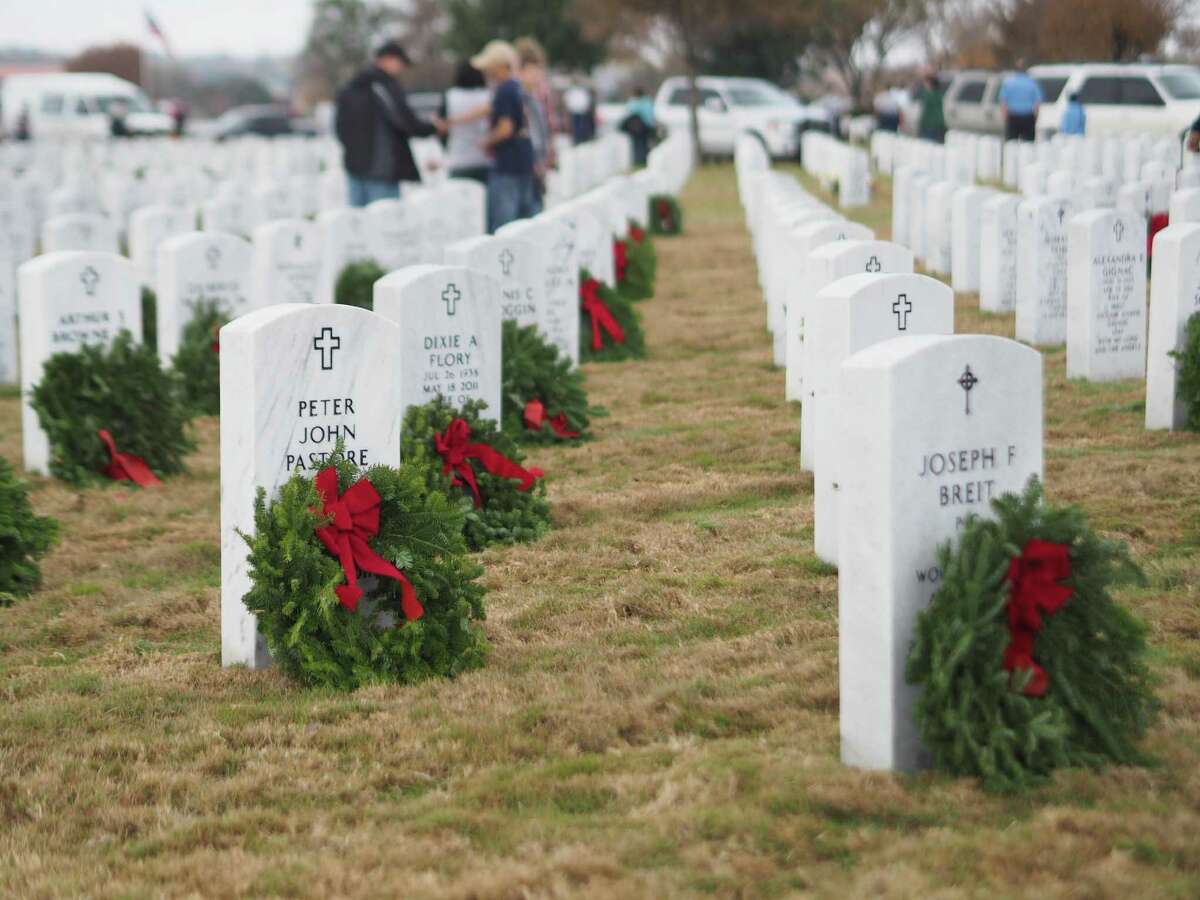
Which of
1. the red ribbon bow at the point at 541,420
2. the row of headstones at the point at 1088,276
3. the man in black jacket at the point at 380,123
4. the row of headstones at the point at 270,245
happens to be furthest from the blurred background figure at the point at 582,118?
the red ribbon bow at the point at 541,420

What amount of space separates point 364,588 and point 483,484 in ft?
5.81

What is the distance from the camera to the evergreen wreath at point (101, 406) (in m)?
8.59

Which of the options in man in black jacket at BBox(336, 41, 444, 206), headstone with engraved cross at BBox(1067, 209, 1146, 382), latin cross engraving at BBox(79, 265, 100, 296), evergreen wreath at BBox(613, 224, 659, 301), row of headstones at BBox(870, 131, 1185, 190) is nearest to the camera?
→ latin cross engraving at BBox(79, 265, 100, 296)

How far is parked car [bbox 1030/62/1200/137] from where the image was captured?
29.2 metres

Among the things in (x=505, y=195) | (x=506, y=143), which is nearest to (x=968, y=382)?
(x=506, y=143)

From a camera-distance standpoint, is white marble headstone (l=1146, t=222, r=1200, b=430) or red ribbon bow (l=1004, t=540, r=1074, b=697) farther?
white marble headstone (l=1146, t=222, r=1200, b=430)

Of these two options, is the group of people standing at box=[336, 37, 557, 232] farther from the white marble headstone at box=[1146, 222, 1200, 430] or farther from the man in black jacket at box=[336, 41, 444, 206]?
the white marble headstone at box=[1146, 222, 1200, 430]

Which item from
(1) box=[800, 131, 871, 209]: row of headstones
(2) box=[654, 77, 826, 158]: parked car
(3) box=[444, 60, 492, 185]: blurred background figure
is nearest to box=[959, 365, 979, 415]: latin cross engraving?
(3) box=[444, 60, 492, 185]: blurred background figure

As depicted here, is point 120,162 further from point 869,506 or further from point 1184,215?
point 869,506

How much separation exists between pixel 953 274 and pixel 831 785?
10.6 metres

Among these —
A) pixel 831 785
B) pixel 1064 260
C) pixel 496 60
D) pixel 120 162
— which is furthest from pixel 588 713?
pixel 120 162

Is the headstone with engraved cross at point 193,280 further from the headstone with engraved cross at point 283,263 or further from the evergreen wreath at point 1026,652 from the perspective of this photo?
the evergreen wreath at point 1026,652

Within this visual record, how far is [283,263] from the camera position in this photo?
11.0 metres

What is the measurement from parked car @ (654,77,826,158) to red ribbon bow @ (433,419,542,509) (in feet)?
Answer: 109
